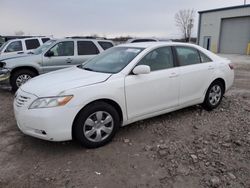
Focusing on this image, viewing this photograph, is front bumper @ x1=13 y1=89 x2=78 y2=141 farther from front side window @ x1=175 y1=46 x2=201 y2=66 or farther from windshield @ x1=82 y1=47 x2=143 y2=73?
front side window @ x1=175 y1=46 x2=201 y2=66

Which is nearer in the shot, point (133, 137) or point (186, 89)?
point (133, 137)

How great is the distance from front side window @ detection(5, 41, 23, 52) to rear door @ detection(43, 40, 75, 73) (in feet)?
15.3

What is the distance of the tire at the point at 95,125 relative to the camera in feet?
11.2

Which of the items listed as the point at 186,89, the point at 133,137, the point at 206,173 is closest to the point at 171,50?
the point at 186,89

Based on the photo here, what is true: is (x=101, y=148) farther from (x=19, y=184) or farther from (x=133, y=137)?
(x=19, y=184)

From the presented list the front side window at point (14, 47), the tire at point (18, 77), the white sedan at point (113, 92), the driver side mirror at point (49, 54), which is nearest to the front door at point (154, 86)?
the white sedan at point (113, 92)

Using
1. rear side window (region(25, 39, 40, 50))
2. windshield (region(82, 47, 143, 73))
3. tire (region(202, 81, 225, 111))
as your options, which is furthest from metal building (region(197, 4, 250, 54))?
windshield (region(82, 47, 143, 73))

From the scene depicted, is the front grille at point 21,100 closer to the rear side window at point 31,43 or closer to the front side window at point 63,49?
the front side window at point 63,49

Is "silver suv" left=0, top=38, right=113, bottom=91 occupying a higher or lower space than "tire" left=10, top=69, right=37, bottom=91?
higher

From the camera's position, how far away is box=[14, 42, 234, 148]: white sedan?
330cm

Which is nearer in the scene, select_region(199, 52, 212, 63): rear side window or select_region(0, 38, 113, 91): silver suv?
A: select_region(199, 52, 212, 63): rear side window

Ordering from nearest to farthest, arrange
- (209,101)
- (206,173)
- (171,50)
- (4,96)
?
(206,173)
(171,50)
(209,101)
(4,96)

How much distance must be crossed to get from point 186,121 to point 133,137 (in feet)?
4.21

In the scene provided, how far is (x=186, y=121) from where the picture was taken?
472cm
